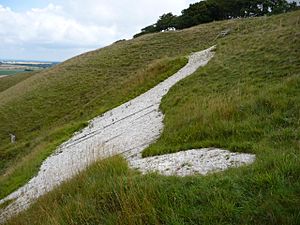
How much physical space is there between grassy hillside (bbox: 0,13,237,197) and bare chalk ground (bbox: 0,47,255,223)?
62.5 inches

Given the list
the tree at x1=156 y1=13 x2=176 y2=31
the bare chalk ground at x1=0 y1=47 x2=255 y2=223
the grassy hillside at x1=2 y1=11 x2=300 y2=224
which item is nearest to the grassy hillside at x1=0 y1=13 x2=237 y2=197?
the bare chalk ground at x1=0 y1=47 x2=255 y2=223

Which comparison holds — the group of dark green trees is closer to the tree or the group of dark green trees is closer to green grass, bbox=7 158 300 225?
the tree

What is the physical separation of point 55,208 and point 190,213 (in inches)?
113

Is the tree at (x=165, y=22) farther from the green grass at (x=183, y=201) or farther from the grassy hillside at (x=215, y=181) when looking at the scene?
the green grass at (x=183, y=201)

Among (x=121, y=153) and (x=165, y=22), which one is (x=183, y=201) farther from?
(x=165, y=22)

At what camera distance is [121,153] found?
35.2ft

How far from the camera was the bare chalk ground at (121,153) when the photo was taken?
8.21 meters

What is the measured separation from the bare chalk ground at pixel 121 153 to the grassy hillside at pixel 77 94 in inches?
62.5

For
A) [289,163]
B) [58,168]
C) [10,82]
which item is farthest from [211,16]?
[289,163]

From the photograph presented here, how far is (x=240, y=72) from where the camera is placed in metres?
17.8

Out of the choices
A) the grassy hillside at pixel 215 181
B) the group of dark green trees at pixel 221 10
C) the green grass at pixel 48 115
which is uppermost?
the group of dark green trees at pixel 221 10

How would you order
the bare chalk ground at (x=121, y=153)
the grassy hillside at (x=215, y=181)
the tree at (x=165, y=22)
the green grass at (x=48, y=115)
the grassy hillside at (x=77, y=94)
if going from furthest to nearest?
the tree at (x=165, y=22) < the grassy hillside at (x=77, y=94) < the green grass at (x=48, y=115) < the bare chalk ground at (x=121, y=153) < the grassy hillside at (x=215, y=181)

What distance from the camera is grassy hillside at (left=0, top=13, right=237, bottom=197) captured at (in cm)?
2098

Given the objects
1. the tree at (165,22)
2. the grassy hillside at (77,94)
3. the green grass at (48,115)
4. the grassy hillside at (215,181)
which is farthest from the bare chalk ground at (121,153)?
the tree at (165,22)
